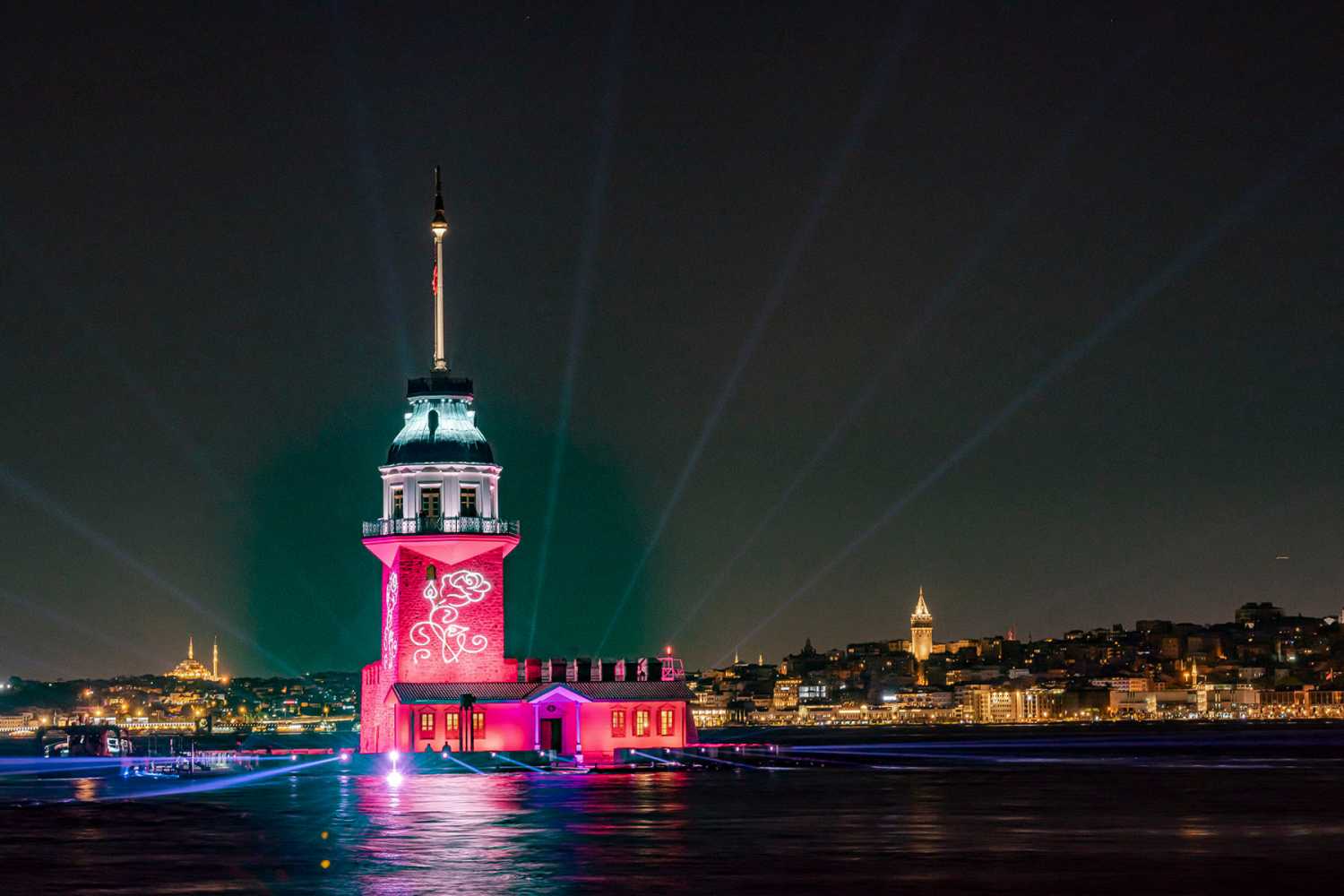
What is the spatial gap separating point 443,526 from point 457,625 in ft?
13.7

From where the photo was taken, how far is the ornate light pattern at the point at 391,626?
83.4m

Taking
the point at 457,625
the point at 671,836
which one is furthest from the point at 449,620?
the point at 671,836

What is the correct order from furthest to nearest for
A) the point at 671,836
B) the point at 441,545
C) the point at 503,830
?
the point at 441,545, the point at 503,830, the point at 671,836

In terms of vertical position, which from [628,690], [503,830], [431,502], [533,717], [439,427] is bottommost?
[503,830]

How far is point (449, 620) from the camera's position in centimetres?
8312

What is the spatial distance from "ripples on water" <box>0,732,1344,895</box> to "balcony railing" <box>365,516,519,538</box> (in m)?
15.1

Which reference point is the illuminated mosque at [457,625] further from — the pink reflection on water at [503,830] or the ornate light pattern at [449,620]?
the pink reflection on water at [503,830]

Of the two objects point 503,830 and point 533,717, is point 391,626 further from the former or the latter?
point 503,830

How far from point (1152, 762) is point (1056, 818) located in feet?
163

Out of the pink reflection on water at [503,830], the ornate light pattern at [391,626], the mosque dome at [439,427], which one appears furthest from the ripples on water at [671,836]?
the mosque dome at [439,427]

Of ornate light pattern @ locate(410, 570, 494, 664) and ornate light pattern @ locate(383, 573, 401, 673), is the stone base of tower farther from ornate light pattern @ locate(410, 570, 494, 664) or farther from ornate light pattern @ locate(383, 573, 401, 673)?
ornate light pattern @ locate(410, 570, 494, 664)

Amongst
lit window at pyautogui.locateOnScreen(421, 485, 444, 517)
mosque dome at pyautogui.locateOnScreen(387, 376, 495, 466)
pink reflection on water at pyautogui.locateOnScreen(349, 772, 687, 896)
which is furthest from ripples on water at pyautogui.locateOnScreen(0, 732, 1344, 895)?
mosque dome at pyautogui.locateOnScreen(387, 376, 495, 466)

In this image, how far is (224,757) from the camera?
9469 centimetres

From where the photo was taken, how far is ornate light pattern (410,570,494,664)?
82875 mm
